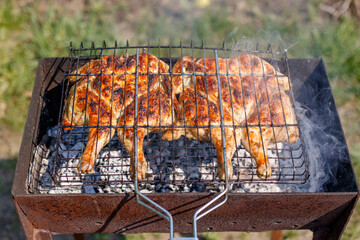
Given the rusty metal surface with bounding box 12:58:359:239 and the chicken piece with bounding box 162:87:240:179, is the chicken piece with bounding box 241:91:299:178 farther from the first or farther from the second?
the rusty metal surface with bounding box 12:58:359:239

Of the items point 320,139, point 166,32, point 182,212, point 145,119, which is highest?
point 166,32

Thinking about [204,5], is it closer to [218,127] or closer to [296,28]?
[296,28]

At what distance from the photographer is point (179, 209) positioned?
274 centimetres

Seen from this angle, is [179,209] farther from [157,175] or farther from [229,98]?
[229,98]

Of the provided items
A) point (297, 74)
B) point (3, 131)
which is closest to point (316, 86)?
point (297, 74)

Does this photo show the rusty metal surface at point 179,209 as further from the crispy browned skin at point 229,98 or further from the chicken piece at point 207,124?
the chicken piece at point 207,124

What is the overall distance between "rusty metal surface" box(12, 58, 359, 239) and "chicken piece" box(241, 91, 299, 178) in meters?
0.37

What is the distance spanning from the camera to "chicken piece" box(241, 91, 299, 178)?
2.94 m

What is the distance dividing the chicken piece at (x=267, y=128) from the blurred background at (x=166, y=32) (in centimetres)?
212

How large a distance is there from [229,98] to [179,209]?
119 centimetres

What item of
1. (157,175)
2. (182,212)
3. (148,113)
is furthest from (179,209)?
(148,113)

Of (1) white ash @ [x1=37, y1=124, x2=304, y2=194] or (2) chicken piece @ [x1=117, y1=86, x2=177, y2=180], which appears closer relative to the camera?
(2) chicken piece @ [x1=117, y1=86, x2=177, y2=180]

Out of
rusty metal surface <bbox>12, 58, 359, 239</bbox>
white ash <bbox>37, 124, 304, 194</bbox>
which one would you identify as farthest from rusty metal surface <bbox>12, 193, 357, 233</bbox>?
white ash <bbox>37, 124, 304, 194</bbox>

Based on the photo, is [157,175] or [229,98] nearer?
[229,98]
